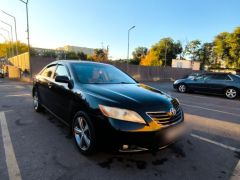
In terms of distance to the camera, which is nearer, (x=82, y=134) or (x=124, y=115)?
(x=124, y=115)

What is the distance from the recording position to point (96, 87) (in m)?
3.29

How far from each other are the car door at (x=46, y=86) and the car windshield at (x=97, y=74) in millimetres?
1023

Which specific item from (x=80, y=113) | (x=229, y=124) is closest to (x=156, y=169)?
(x=80, y=113)

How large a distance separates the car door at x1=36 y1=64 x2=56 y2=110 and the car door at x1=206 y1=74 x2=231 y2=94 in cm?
987

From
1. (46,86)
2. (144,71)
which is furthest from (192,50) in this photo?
(46,86)

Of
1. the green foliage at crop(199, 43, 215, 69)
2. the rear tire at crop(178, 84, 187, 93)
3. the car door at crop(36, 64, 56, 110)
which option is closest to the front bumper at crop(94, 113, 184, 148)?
the car door at crop(36, 64, 56, 110)

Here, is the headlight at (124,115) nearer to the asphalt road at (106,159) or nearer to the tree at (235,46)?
the asphalt road at (106,159)

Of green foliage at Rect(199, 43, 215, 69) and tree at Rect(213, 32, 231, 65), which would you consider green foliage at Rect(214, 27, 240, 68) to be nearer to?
tree at Rect(213, 32, 231, 65)

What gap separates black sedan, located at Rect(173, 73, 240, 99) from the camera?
10921mm

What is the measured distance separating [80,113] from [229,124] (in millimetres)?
4233

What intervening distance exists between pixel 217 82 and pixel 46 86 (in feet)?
33.5

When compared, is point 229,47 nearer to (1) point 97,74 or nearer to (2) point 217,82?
(2) point 217,82

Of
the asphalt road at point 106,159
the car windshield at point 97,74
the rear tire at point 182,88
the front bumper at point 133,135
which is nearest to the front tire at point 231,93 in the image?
the rear tire at point 182,88

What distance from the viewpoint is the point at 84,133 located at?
10.2 feet
